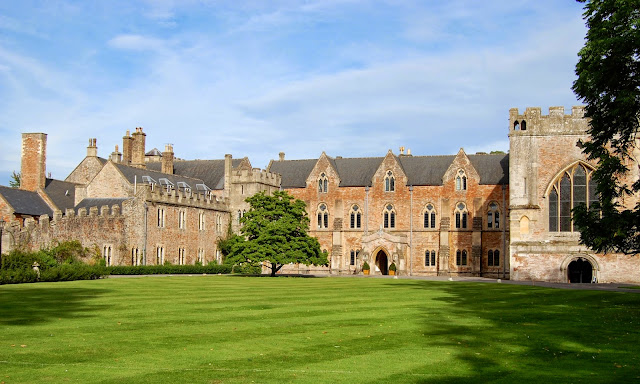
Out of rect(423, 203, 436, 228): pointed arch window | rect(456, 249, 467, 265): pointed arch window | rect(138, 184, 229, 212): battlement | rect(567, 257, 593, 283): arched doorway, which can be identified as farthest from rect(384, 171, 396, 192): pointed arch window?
rect(567, 257, 593, 283): arched doorway

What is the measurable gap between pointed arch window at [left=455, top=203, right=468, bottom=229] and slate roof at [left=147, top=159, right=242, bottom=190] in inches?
931

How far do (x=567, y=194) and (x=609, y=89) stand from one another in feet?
101

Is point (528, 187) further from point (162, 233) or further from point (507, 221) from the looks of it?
point (162, 233)

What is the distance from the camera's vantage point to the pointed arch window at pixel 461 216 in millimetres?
70688

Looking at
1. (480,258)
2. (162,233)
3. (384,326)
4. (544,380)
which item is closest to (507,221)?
(480,258)

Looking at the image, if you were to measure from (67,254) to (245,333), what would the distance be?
41961 mm

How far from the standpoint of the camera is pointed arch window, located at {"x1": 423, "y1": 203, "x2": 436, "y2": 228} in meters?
71.9

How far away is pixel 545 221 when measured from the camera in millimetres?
57688

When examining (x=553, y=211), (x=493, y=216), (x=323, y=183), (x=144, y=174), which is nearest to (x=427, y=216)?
(x=493, y=216)

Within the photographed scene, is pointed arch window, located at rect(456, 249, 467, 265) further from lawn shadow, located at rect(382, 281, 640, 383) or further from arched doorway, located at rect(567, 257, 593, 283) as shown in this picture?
lawn shadow, located at rect(382, 281, 640, 383)

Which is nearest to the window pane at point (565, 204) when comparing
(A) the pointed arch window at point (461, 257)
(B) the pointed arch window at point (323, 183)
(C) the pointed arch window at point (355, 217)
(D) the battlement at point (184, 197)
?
(A) the pointed arch window at point (461, 257)

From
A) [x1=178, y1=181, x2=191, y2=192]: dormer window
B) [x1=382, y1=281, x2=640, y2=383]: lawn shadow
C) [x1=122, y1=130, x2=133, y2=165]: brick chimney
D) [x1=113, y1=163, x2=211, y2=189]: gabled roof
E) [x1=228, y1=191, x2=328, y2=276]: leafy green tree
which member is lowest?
[x1=382, y1=281, x2=640, y2=383]: lawn shadow

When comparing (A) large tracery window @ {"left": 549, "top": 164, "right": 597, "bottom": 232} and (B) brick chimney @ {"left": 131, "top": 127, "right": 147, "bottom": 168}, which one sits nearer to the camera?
(A) large tracery window @ {"left": 549, "top": 164, "right": 597, "bottom": 232}

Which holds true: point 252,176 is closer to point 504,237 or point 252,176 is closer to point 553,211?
point 504,237
